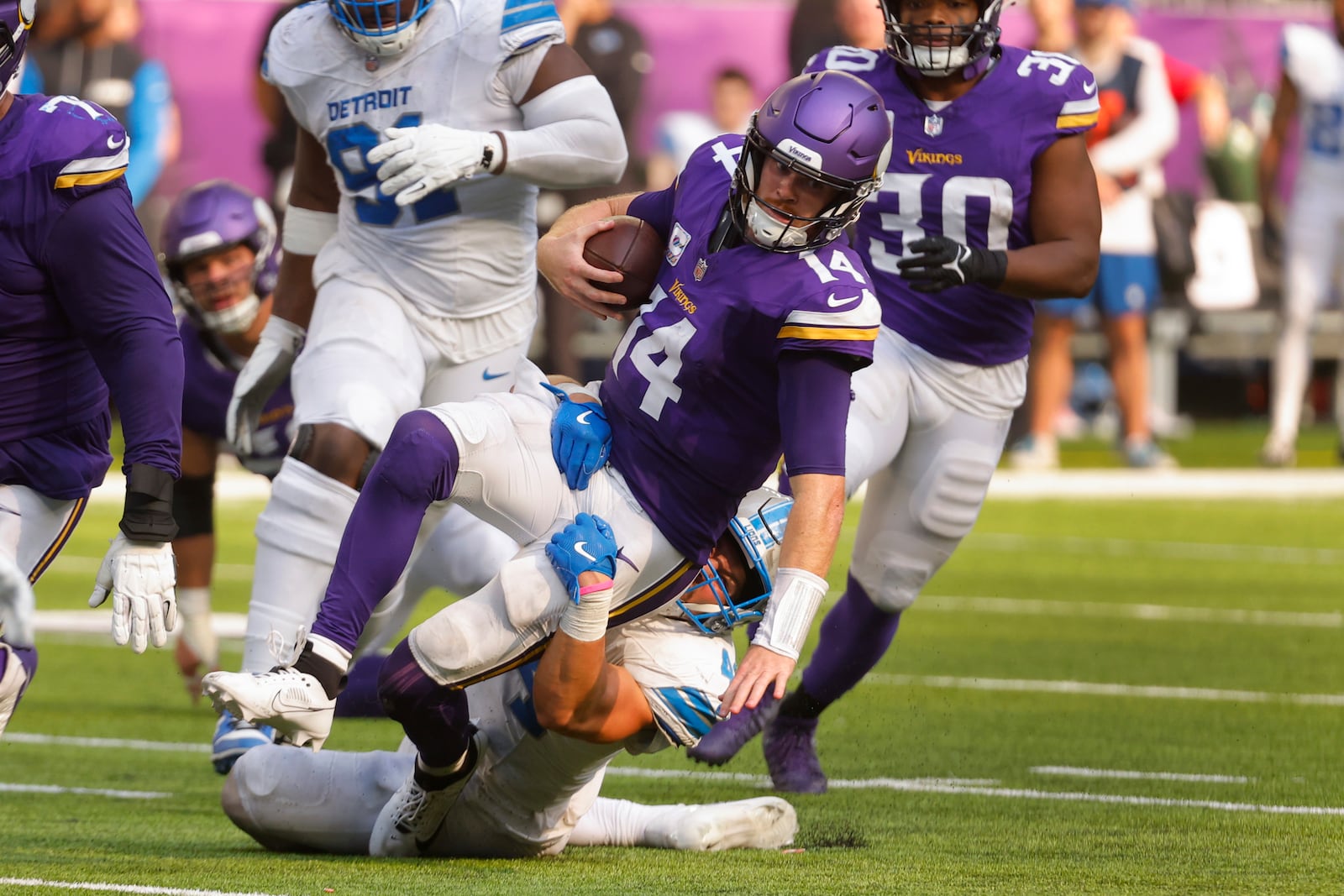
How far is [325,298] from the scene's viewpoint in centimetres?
556

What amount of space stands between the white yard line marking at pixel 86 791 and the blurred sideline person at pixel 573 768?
689 millimetres

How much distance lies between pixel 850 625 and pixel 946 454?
1.53 feet

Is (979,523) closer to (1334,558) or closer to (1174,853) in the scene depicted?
(1334,558)

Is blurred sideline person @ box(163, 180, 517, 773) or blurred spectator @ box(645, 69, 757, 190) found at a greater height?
blurred sideline person @ box(163, 180, 517, 773)

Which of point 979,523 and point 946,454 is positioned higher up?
point 946,454

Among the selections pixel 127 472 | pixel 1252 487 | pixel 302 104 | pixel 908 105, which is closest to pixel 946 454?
pixel 908 105

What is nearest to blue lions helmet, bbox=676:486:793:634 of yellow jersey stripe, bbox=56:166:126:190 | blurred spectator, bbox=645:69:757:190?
yellow jersey stripe, bbox=56:166:126:190

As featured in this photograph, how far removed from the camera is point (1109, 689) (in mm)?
6477

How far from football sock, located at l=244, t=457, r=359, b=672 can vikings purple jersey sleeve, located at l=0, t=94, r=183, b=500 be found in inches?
49.0

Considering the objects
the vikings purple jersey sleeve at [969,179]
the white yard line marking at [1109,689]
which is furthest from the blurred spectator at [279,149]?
the vikings purple jersey sleeve at [969,179]

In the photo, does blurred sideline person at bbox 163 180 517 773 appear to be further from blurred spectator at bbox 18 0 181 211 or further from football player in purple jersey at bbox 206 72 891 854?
blurred spectator at bbox 18 0 181 211

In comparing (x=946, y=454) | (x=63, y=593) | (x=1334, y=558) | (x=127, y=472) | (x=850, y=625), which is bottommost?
(x=1334, y=558)

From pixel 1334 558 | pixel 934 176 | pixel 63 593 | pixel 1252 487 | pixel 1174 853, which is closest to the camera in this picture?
pixel 1174 853

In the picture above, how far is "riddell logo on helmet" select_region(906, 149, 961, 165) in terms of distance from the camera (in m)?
5.28
